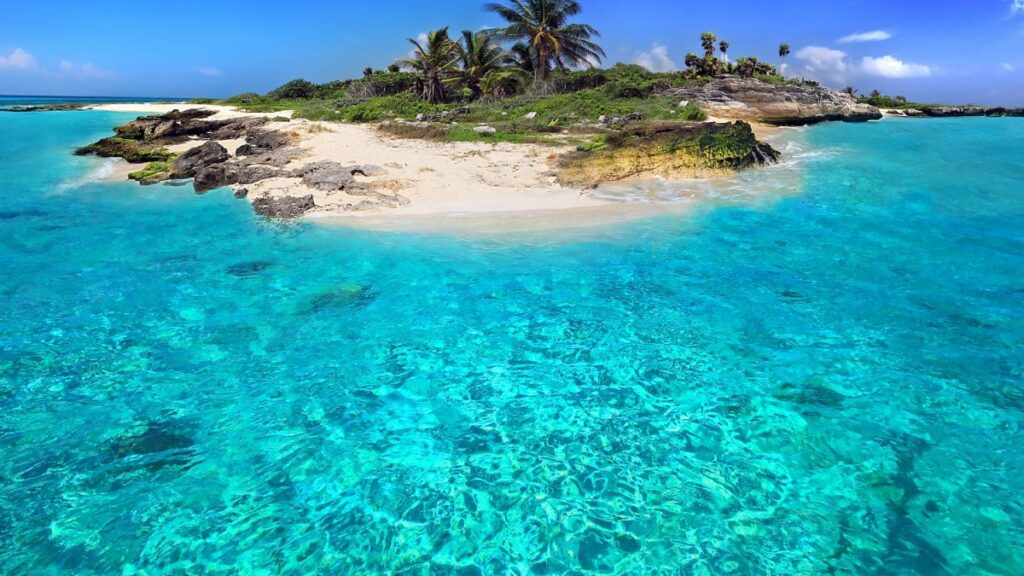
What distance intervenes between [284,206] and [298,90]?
4902 cm

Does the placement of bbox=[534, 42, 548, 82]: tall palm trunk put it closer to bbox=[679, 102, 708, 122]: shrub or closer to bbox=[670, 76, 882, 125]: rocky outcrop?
bbox=[670, 76, 882, 125]: rocky outcrop

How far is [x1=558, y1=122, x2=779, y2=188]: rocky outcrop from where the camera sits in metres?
19.4

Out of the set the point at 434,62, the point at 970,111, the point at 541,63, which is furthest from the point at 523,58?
the point at 970,111

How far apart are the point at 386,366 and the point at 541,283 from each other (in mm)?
4165

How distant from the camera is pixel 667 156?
20141mm

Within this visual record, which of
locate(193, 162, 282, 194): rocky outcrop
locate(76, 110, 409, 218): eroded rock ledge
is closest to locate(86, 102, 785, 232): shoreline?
locate(76, 110, 409, 218): eroded rock ledge

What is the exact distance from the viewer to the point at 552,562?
480 centimetres

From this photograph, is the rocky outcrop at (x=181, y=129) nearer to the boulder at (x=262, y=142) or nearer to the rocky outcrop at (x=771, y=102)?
the boulder at (x=262, y=142)

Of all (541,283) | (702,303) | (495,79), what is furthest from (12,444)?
(495,79)

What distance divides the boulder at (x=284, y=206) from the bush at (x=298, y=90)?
46.4 metres

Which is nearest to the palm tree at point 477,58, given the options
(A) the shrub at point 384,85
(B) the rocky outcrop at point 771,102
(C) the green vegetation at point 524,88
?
(C) the green vegetation at point 524,88

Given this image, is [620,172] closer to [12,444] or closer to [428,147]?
[428,147]

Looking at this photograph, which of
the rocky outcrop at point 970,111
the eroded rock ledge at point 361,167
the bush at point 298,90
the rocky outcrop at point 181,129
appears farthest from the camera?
the bush at point 298,90

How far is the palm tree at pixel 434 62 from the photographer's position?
37.4 metres
